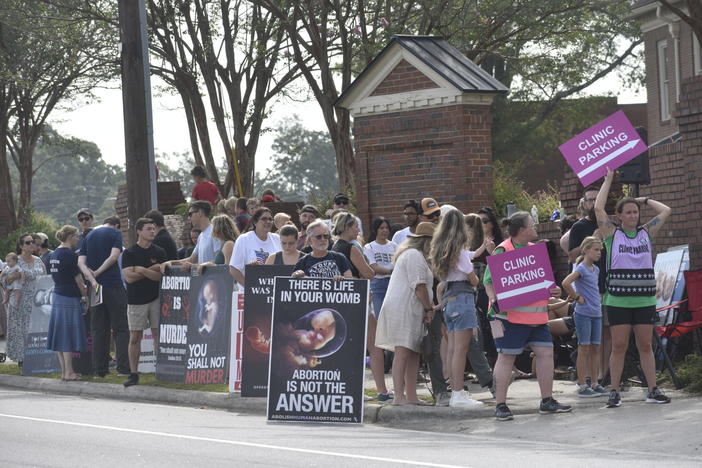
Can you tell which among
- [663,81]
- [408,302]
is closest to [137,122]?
[408,302]

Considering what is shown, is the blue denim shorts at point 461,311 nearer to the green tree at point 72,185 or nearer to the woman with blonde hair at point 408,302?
the woman with blonde hair at point 408,302

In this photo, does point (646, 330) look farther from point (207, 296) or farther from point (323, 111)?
point (323, 111)

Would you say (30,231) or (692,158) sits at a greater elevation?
(30,231)

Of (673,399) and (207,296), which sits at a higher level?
(207,296)

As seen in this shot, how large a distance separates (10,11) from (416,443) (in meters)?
23.4

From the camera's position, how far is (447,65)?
59.1ft

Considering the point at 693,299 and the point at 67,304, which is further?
the point at 67,304

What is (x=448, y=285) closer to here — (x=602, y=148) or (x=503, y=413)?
(x=503, y=413)

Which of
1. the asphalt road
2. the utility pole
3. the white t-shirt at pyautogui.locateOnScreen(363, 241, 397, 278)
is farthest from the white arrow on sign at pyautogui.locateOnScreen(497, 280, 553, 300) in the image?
the utility pole

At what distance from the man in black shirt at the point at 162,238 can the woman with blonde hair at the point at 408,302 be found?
4538 millimetres

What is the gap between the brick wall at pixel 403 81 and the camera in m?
18.0

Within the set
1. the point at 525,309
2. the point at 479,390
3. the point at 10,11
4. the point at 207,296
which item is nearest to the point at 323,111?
the point at 10,11

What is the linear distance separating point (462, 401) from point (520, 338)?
3.15ft

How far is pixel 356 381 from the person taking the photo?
11.9 meters
